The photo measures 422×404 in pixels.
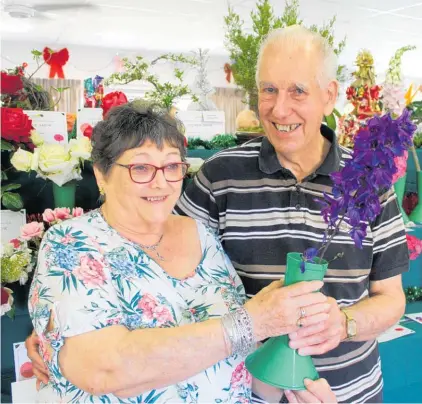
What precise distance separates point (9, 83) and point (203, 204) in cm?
77

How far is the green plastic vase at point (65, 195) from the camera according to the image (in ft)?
5.16

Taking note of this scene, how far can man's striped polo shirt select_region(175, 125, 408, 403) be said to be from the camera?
4.05 feet

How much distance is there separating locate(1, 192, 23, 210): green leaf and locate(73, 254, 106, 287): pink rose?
0.71 metres

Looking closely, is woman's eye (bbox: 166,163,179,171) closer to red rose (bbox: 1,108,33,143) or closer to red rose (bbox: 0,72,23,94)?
red rose (bbox: 1,108,33,143)

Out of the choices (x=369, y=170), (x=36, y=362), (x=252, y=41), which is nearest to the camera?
(x=369, y=170)

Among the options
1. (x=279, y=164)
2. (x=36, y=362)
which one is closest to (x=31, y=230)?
(x=36, y=362)

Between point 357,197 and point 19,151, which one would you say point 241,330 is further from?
point 19,151

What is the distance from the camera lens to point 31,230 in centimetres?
145

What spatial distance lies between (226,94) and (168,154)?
11.2 metres

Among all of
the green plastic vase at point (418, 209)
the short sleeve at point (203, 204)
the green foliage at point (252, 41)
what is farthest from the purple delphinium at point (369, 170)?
the green plastic vase at point (418, 209)

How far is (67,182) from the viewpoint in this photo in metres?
1.57

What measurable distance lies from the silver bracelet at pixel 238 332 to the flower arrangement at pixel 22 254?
0.78 meters

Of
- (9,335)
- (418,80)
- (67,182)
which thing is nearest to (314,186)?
(67,182)

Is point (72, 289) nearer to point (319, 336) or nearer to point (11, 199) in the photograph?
point (319, 336)
